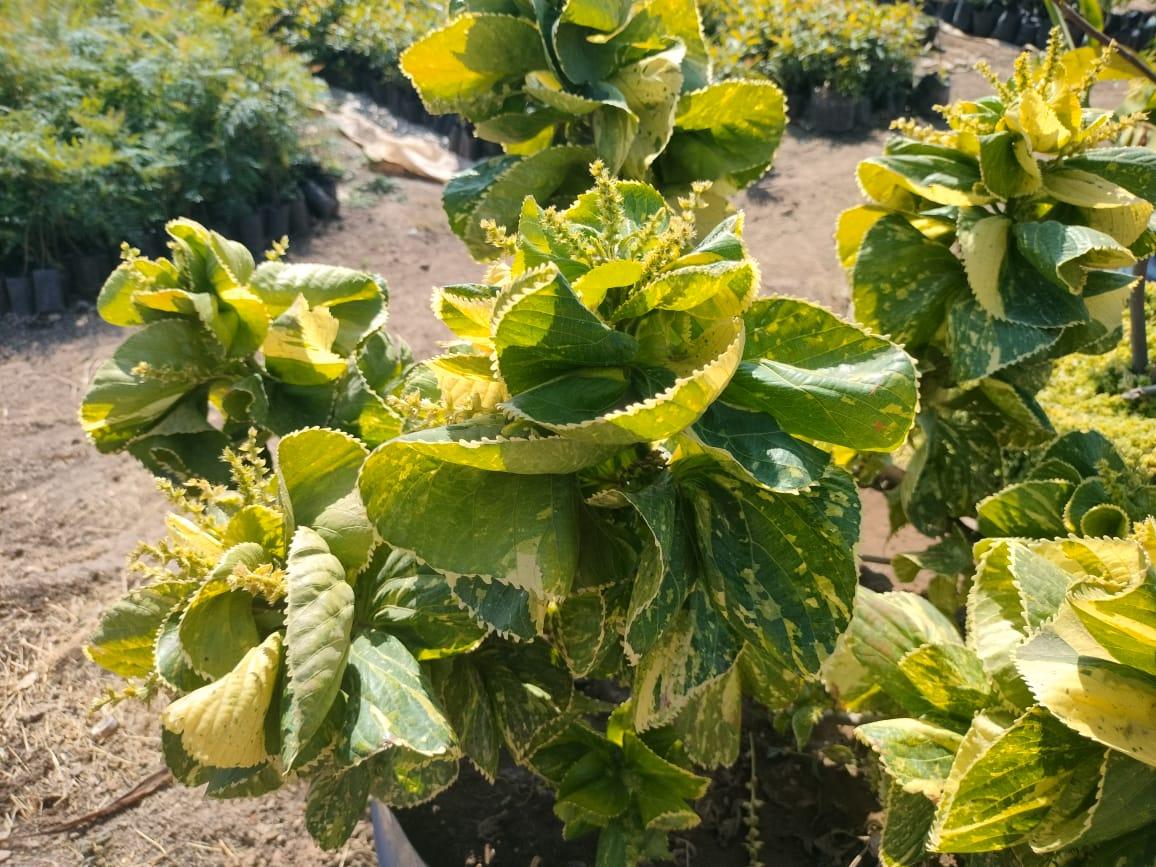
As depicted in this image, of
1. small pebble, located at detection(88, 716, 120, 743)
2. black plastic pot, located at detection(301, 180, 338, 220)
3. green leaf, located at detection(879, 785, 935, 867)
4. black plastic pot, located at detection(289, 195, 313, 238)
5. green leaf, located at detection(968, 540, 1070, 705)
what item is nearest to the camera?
green leaf, located at detection(968, 540, 1070, 705)

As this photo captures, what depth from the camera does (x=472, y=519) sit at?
3.04ft

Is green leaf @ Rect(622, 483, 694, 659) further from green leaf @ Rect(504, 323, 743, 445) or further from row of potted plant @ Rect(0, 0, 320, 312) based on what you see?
row of potted plant @ Rect(0, 0, 320, 312)

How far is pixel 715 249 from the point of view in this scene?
2.97 ft

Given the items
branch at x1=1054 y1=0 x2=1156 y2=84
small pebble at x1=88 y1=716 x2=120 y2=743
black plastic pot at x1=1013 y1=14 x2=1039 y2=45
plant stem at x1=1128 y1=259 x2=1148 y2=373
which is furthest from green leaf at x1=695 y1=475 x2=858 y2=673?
black plastic pot at x1=1013 y1=14 x2=1039 y2=45

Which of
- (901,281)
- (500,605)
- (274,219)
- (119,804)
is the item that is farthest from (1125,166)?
(274,219)

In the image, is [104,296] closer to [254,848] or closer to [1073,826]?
[254,848]

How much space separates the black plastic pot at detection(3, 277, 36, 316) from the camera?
526cm

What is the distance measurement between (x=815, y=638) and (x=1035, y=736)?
1.10 feet

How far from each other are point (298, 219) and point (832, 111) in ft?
14.9

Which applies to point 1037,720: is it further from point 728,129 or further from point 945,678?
point 728,129

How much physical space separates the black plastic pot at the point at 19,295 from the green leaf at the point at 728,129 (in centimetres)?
497

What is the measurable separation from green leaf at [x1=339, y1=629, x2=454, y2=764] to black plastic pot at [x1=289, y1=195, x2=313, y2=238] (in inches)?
225

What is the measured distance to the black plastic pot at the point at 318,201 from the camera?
6.52 m

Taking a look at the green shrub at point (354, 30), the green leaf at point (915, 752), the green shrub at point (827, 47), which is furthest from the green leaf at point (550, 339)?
the green shrub at point (354, 30)
